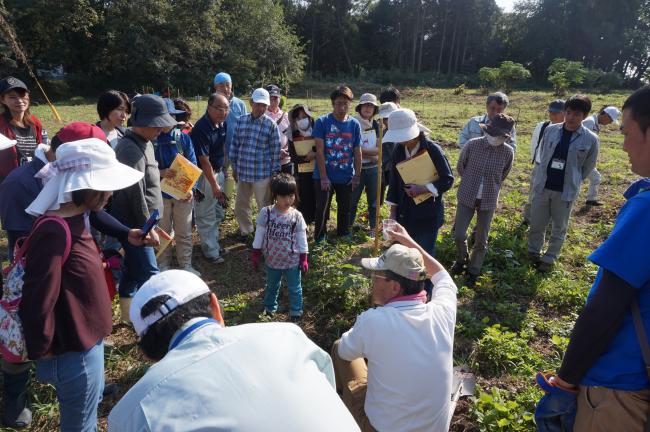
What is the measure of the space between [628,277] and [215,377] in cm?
137

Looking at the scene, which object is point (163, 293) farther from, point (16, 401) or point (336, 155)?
point (336, 155)

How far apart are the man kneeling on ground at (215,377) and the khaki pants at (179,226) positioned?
3.25 metres

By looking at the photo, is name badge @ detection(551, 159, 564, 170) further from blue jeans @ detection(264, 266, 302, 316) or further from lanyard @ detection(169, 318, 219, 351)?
lanyard @ detection(169, 318, 219, 351)

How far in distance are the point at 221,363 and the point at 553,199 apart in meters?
4.96

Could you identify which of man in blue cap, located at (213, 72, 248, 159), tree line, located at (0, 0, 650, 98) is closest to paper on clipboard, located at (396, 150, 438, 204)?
man in blue cap, located at (213, 72, 248, 159)

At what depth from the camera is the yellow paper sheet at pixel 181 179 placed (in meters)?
4.18

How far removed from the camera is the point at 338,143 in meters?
5.32

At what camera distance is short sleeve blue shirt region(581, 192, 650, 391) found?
1.45 meters

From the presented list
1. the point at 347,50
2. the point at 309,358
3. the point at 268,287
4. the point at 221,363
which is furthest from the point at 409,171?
the point at 347,50

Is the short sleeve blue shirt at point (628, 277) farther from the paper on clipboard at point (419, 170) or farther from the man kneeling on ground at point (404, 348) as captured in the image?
the paper on clipboard at point (419, 170)

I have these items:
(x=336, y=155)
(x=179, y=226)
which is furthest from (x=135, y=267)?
(x=336, y=155)

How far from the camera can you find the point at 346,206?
5648mm

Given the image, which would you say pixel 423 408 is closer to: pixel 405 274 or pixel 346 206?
pixel 405 274

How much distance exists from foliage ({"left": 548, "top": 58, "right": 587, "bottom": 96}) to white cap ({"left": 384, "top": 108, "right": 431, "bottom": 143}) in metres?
27.1
